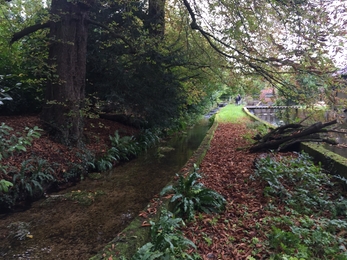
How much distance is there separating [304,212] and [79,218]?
395 cm

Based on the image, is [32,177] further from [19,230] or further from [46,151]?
[19,230]

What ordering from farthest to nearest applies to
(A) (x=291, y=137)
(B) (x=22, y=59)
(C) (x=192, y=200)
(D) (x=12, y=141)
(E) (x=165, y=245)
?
1. (B) (x=22, y=59)
2. (A) (x=291, y=137)
3. (D) (x=12, y=141)
4. (C) (x=192, y=200)
5. (E) (x=165, y=245)

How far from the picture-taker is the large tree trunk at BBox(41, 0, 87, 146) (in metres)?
7.16

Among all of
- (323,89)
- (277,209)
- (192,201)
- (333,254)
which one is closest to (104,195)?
(192,201)

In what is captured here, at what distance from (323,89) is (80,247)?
20.7 feet

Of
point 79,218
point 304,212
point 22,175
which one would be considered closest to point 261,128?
point 304,212

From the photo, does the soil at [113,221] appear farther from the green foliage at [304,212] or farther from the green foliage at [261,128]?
the green foliage at [261,128]

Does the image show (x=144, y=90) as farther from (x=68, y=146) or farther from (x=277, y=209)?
(x=277, y=209)

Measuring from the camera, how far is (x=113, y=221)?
4.44m

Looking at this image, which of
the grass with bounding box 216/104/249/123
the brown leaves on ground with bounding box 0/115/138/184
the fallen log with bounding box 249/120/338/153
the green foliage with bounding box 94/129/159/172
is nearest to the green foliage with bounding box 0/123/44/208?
the brown leaves on ground with bounding box 0/115/138/184

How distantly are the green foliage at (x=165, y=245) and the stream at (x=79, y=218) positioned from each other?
3.99ft

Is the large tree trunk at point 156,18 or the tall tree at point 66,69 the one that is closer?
the tall tree at point 66,69

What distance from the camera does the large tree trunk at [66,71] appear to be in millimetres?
7160

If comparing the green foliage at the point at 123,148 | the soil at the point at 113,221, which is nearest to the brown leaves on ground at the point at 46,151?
the soil at the point at 113,221
